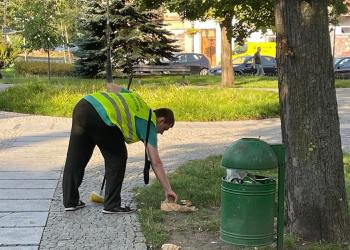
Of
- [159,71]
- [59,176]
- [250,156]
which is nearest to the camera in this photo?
[250,156]

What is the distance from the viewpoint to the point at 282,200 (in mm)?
4797

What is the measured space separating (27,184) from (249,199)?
3613 millimetres

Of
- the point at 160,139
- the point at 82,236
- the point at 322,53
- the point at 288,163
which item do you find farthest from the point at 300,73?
the point at 160,139

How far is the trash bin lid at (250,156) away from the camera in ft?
14.8

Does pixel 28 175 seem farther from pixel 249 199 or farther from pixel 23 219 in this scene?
pixel 249 199

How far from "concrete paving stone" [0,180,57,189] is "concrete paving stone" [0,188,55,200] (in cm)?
18

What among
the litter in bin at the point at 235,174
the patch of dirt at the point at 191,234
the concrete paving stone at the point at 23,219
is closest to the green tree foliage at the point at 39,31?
the concrete paving stone at the point at 23,219

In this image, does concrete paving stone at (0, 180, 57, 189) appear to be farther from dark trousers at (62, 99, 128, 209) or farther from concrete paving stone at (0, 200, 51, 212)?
dark trousers at (62, 99, 128, 209)

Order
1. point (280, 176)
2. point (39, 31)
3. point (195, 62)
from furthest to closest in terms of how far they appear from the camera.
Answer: point (195, 62)
point (39, 31)
point (280, 176)

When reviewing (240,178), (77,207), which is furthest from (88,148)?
(240,178)

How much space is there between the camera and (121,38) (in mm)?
28969

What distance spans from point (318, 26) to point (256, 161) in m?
1.26

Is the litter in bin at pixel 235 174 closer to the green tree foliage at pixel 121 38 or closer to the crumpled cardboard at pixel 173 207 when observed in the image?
the crumpled cardboard at pixel 173 207

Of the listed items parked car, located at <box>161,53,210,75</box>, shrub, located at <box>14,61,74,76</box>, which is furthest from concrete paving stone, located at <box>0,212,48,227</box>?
parked car, located at <box>161,53,210,75</box>
